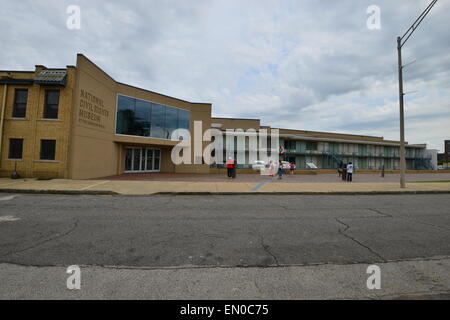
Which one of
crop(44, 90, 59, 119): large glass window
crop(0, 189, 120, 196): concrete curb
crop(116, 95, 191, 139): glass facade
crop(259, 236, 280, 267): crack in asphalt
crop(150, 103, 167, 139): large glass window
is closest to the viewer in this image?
crop(259, 236, 280, 267): crack in asphalt

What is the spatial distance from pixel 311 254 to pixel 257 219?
257 cm

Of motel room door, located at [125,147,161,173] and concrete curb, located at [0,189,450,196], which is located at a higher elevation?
motel room door, located at [125,147,161,173]

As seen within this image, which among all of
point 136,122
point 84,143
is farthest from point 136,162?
point 84,143

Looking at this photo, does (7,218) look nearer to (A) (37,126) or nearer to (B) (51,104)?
(A) (37,126)

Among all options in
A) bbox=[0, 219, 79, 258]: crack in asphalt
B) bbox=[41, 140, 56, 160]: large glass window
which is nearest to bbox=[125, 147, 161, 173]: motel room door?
bbox=[41, 140, 56, 160]: large glass window

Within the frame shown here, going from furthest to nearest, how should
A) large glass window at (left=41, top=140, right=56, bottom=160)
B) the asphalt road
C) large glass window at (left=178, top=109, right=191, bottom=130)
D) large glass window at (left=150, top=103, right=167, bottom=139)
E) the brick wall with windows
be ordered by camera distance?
1. large glass window at (left=178, top=109, right=191, bottom=130)
2. large glass window at (left=150, top=103, right=167, bottom=139)
3. large glass window at (left=41, top=140, right=56, bottom=160)
4. the brick wall with windows
5. the asphalt road

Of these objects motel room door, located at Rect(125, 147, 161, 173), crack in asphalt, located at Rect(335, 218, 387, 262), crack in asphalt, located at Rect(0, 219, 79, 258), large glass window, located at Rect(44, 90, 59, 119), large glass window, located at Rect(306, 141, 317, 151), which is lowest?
crack in asphalt, located at Rect(0, 219, 79, 258)

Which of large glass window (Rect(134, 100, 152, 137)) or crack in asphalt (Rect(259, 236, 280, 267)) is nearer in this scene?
crack in asphalt (Rect(259, 236, 280, 267))

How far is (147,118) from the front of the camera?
22531 mm

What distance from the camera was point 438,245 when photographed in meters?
4.36

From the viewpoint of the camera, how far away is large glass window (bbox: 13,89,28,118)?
1512 cm

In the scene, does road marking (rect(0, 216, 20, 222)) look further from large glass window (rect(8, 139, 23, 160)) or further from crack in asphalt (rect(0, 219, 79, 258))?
large glass window (rect(8, 139, 23, 160))
